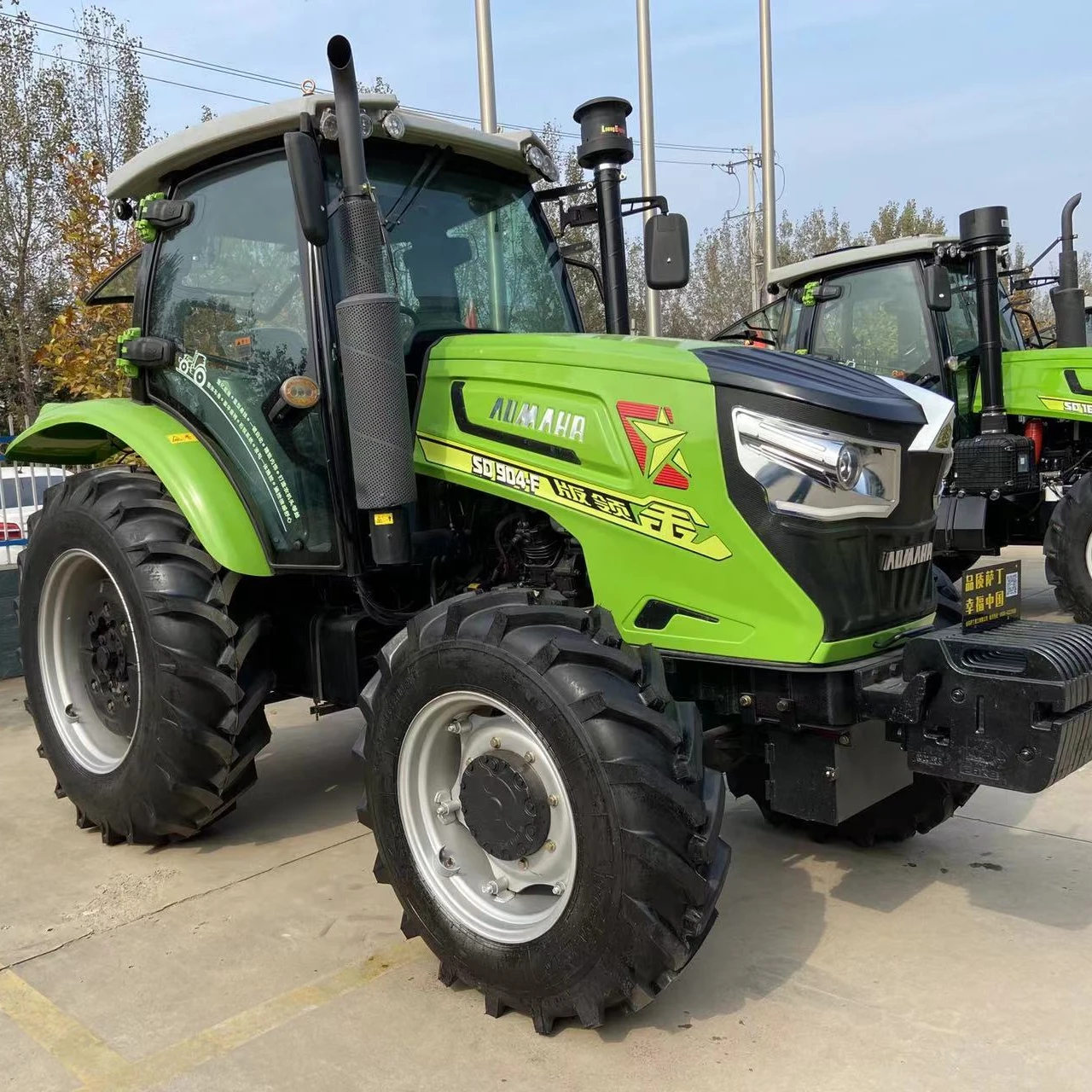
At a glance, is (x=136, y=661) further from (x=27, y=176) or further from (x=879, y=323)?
(x=27, y=176)

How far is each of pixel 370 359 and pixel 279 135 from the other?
109 cm

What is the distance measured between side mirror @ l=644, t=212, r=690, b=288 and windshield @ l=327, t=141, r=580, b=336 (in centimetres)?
53

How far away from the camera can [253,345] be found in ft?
12.2

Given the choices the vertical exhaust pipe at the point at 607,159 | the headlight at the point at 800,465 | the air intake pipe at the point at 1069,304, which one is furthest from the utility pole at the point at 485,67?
the headlight at the point at 800,465

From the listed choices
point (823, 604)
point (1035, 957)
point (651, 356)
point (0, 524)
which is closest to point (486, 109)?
point (0, 524)

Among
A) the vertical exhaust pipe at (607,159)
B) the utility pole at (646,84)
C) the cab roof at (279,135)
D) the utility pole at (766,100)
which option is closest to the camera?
the cab roof at (279,135)

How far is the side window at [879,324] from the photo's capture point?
7.34 metres

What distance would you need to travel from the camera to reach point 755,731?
3100mm

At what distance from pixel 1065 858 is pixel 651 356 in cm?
233

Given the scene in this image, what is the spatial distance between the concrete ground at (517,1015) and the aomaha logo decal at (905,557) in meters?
1.10

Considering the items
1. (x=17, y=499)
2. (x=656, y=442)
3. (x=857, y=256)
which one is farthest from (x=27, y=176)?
(x=656, y=442)

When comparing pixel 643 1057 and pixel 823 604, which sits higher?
pixel 823 604

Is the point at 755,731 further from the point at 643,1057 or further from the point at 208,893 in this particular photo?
the point at 208,893

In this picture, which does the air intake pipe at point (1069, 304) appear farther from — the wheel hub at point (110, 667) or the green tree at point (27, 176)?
the green tree at point (27, 176)
